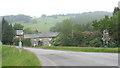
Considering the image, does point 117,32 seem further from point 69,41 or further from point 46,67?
point 69,41

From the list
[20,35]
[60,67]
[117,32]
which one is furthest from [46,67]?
→ [117,32]

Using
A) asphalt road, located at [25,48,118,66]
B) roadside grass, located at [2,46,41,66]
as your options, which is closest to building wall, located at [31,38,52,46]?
roadside grass, located at [2,46,41,66]

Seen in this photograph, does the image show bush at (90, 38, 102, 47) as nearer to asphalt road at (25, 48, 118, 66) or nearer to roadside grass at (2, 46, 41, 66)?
roadside grass at (2, 46, 41, 66)

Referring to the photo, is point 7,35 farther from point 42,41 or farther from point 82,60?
point 82,60

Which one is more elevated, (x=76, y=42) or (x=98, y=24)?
(x=98, y=24)

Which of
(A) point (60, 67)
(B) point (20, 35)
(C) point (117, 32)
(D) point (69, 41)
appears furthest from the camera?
(D) point (69, 41)

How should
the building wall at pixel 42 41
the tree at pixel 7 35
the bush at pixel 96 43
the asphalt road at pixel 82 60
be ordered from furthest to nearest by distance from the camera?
the building wall at pixel 42 41
the tree at pixel 7 35
the bush at pixel 96 43
the asphalt road at pixel 82 60

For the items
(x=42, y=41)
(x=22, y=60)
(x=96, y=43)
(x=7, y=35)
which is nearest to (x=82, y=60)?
(x=22, y=60)

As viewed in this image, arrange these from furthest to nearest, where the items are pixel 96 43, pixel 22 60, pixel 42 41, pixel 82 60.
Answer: pixel 42 41 → pixel 96 43 → pixel 82 60 → pixel 22 60

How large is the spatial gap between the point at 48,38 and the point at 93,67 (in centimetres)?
11543

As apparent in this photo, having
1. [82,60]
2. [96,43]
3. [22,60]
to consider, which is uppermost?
[22,60]

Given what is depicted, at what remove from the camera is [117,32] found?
43844 mm

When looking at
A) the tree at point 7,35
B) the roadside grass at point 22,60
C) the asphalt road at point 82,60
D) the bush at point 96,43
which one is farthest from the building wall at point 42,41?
the asphalt road at point 82,60

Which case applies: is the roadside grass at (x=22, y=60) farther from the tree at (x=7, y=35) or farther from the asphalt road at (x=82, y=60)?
the tree at (x=7, y=35)
